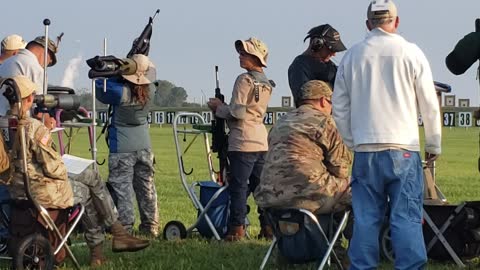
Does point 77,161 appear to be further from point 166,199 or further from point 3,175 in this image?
point 166,199

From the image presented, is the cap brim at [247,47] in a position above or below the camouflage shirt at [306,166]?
above

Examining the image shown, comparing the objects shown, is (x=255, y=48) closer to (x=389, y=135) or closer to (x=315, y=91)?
(x=315, y=91)

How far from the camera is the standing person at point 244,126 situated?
28.1 feet

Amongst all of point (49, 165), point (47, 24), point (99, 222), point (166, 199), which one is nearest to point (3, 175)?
point (49, 165)

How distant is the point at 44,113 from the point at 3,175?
4.00 feet

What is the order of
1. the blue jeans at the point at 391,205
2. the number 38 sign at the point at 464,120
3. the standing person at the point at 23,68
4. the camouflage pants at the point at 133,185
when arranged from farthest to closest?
the number 38 sign at the point at 464,120, the camouflage pants at the point at 133,185, the standing person at the point at 23,68, the blue jeans at the point at 391,205

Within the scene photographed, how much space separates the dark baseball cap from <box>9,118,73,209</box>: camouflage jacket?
2.42 m

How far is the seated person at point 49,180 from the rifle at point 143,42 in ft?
8.48

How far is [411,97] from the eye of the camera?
5.70m

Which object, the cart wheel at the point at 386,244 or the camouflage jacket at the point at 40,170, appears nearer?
the camouflage jacket at the point at 40,170

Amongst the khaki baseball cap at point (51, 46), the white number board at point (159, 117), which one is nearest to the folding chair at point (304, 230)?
the khaki baseball cap at point (51, 46)

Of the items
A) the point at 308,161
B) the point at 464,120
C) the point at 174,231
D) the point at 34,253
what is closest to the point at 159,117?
the point at 464,120

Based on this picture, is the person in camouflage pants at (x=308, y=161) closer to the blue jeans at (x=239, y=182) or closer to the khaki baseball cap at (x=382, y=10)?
the khaki baseball cap at (x=382, y=10)

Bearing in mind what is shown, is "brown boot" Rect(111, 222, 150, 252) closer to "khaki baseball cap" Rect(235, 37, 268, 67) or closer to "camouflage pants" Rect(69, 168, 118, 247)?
"camouflage pants" Rect(69, 168, 118, 247)
